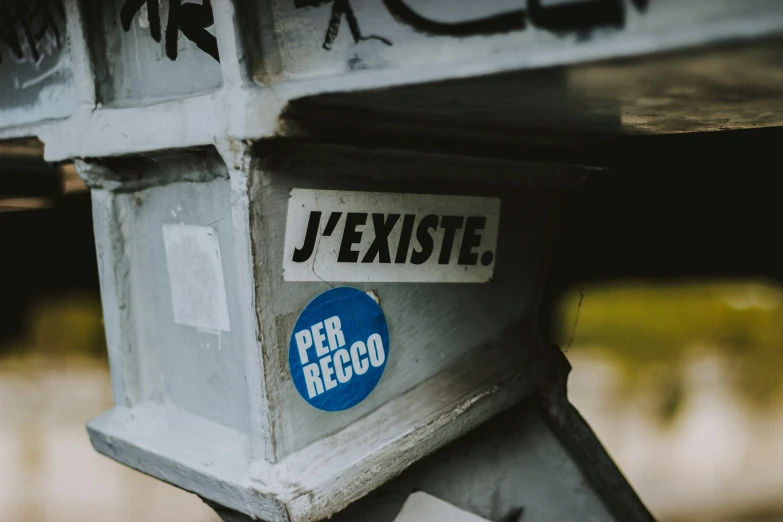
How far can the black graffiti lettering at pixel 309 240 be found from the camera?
97cm

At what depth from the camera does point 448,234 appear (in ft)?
3.85

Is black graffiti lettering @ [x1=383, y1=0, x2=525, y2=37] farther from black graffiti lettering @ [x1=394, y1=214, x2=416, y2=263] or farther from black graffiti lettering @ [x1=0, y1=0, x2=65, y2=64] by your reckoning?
black graffiti lettering @ [x1=0, y1=0, x2=65, y2=64]

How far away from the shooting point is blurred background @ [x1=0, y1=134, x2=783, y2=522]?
2561mm

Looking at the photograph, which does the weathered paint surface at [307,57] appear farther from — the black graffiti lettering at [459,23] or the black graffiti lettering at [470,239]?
the black graffiti lettering at [470,239]

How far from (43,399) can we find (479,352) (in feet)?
9.94

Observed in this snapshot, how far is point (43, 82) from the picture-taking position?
4.03 feet

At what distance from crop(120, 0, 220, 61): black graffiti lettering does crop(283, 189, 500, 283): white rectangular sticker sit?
9.7 inches

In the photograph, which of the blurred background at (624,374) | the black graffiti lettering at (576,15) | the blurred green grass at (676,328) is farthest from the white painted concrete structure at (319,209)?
the blurred green grass at (676,328)

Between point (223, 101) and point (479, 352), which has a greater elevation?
point (223, 101)

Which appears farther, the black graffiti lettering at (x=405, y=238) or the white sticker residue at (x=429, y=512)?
the white sticker residue at (x=429, y=512)

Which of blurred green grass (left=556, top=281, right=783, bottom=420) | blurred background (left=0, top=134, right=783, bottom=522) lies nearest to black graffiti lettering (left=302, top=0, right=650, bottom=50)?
blurred background (left=0, top=134, right=783, bottom=522)

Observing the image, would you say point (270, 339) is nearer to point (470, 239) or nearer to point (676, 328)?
point (470, 239)

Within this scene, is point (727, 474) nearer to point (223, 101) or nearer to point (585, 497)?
point (585, 497)

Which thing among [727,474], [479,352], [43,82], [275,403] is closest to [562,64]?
[275,403]
